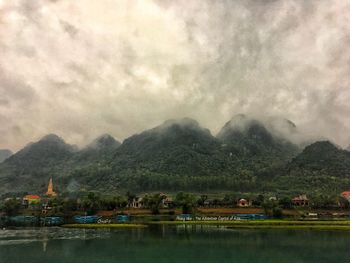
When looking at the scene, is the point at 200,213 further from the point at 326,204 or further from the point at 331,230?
the point at 331,230

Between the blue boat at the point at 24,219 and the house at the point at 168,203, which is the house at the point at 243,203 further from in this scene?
the blue boat at the point at 24,219

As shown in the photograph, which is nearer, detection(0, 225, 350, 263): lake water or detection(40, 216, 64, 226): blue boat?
detection(0, 225, 350, 263): lake water

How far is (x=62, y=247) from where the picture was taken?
41.1 metres

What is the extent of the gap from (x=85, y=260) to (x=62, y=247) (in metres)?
9.95

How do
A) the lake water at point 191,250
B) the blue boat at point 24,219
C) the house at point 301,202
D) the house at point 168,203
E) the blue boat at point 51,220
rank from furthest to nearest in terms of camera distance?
the house at point 301,202
the house at point 168,203
the blue boat at point 24,219
the blue boat at point 51,220
the lake water at point 191,250

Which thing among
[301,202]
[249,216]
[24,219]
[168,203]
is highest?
[168,203]

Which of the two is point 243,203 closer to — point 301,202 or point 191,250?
point 301,202

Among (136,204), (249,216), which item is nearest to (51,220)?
(136,204)

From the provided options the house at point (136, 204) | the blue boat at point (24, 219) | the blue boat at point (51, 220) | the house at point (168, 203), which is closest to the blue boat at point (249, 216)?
the house at point (168, 203)

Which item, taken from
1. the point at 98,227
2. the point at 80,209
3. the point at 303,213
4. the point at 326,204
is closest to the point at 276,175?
the point at 326,204

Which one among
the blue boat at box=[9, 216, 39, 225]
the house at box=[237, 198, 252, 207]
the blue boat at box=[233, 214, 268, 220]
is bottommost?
the blue boat at box=[233, 214, 268, 220]

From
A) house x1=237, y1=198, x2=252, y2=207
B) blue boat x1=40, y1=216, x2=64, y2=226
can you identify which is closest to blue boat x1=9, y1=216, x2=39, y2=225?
blue boat x1=40, y1=216, x2=64, y2=226

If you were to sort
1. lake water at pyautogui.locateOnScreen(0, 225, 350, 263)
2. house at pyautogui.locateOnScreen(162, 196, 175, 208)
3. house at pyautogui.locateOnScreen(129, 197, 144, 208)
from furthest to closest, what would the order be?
house at pyautogui.locateOnScreen(129, 197, 144, 208)
house at pyautogui.locateOnScreen(162, 196, 175, 208)
lake water at pyautogui.locateOnScreen(0, 225, 350, 263)

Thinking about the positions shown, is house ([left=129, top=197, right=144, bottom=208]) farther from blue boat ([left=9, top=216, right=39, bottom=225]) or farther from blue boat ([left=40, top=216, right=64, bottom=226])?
blue boat ([left=9, top=216, right=39, bottom=225])
